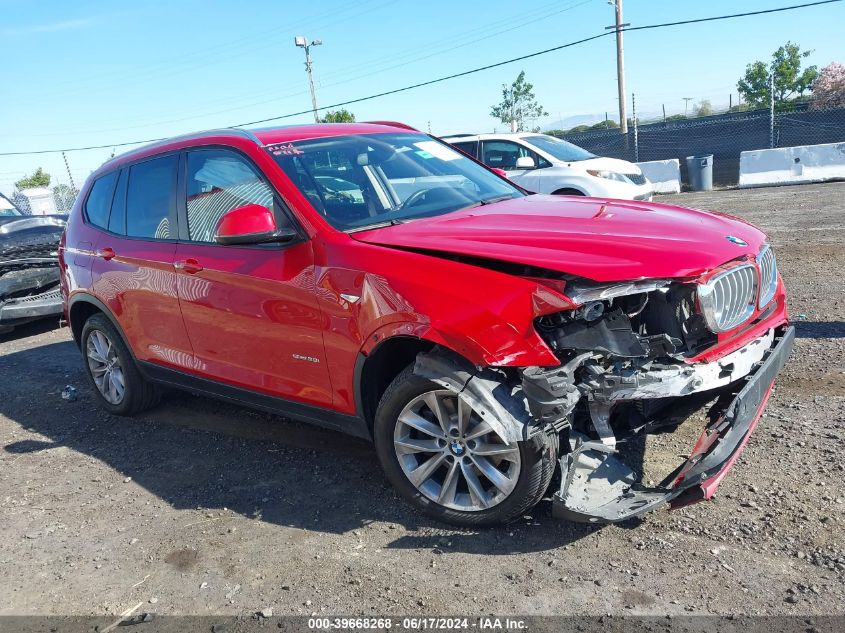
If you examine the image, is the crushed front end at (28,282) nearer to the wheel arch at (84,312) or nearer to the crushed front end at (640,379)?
the wheel arch at (84,312)

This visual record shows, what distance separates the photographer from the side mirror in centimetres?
356

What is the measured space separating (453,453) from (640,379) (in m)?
0.92

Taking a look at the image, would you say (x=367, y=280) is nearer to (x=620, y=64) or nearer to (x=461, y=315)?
Result: (x=461, y=315)

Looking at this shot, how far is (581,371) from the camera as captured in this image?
3.01 m

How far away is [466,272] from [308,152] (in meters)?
1.52

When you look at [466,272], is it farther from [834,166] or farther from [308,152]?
[834,166]

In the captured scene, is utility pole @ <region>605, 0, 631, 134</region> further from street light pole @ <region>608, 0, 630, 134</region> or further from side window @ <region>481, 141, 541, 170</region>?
side window @ <region>481, 141, 541, 170</region>

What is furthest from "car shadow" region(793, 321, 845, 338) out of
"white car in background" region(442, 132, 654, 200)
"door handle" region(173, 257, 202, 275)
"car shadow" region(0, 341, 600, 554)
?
"white car in background" region(442, 132, 654, 200)

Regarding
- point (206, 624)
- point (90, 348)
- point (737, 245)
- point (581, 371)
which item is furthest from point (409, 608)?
point (90, 348)

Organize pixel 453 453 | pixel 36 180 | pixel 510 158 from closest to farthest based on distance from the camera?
pixel 453 453 < pixel 510 158 < pixel 36 180

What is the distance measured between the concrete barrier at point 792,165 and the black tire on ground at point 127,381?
16165 millimetres

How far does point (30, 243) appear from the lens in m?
9.40

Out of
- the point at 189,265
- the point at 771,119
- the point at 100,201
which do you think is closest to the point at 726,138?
the point at 771,119

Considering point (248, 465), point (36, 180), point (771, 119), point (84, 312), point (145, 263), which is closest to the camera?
point (248, 465)
